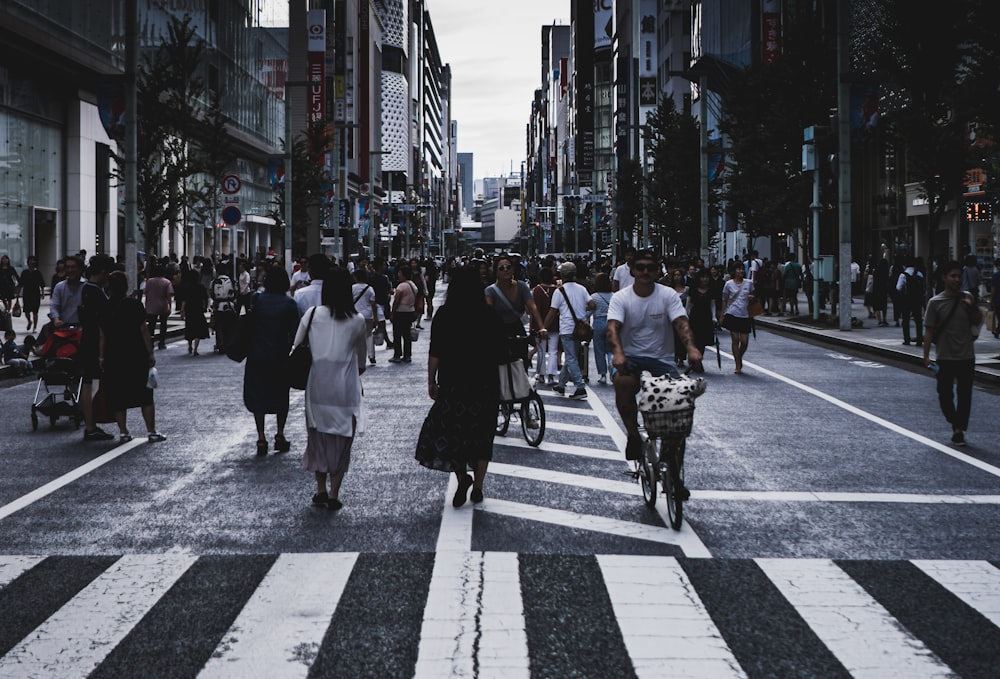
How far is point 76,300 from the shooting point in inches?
571

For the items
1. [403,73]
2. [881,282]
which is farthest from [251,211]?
[403,73]

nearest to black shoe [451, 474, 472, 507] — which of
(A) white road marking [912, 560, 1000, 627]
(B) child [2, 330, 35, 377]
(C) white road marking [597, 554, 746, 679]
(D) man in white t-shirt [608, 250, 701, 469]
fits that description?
(D) man in white t-shirt [608, 250, 701, 469]

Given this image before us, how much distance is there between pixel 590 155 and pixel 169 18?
4526 inches

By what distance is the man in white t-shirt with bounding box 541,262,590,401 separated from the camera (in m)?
15.7

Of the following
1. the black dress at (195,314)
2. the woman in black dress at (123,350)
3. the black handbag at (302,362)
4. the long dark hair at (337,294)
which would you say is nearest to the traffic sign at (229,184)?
the black dress at (195,314)

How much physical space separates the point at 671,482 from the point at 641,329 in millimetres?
1332

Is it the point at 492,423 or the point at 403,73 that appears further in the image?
the point at 403,73

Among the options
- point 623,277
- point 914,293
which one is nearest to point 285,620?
point 623,277

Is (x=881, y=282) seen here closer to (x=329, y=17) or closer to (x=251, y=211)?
(x=251, y=211)

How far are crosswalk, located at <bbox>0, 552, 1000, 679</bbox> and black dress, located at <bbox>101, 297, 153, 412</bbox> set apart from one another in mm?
4541

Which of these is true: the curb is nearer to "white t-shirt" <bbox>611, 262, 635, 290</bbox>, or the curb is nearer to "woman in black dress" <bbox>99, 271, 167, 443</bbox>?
"white t-shirt" <bbox>611, 262, 635, 290</bbox>

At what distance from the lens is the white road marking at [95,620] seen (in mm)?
5090

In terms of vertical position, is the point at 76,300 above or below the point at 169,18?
below

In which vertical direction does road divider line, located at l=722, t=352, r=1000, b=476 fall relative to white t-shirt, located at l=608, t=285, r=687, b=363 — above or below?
below
